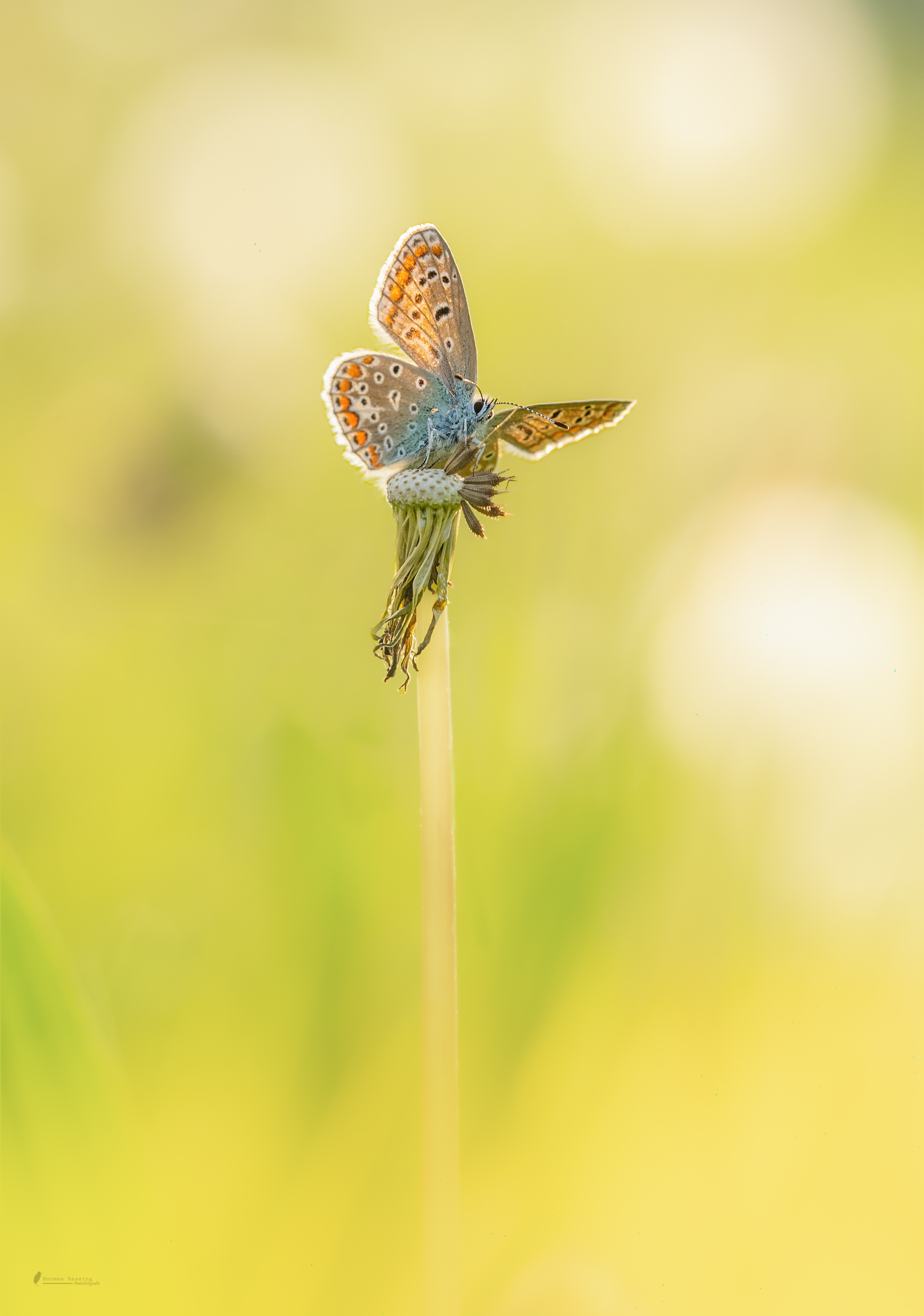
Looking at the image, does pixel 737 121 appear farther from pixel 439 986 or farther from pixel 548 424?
pixel 439 986

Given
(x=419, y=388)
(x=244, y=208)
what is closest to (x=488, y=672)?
(x=419, y=388)

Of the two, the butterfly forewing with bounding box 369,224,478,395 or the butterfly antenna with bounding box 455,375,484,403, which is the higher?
the butterfly forewing with bounding box 369,224,478,395

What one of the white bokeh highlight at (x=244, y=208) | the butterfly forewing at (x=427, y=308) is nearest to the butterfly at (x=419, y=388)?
the butterfly forewing at (x=427, y=308)

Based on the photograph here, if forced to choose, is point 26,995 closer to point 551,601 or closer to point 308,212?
point 551,601

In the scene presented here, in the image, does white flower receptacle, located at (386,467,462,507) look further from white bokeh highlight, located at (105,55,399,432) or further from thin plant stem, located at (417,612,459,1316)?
white bokeh highlight, located at (105,55,399,432)

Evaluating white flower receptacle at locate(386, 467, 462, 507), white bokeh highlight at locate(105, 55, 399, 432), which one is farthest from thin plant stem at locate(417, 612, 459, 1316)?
white bokeh highlight at locate(105, 55, 399, 432)

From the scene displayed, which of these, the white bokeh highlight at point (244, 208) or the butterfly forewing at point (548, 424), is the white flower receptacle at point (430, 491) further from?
the white bokeh highlight at point (244, 208)
